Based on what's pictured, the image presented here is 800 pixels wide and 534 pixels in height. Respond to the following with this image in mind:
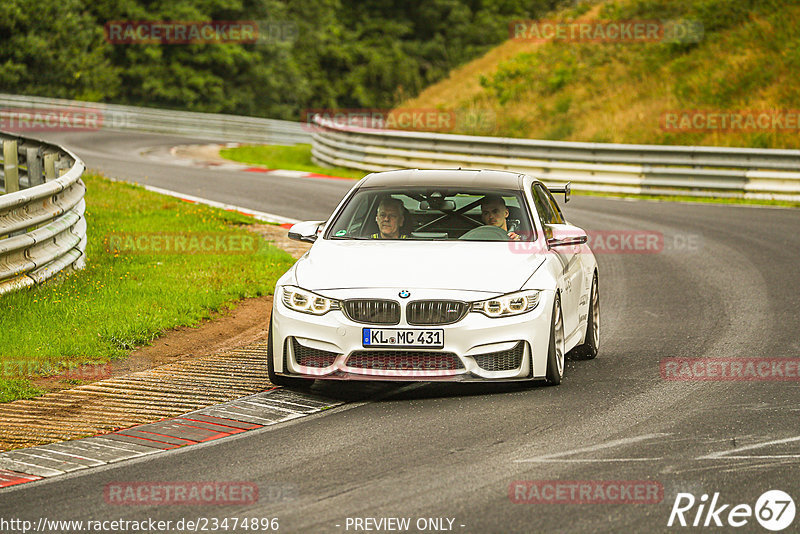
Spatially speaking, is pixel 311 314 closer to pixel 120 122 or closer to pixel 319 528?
pixel 319 528

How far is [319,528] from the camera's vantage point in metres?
5.25

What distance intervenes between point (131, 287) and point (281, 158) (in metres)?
24.0

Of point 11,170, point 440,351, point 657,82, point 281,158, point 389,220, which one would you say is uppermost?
point 657,82

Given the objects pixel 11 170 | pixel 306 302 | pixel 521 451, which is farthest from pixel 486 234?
pixel 11 170

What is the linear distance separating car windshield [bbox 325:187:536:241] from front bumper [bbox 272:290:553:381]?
1211 millimetres

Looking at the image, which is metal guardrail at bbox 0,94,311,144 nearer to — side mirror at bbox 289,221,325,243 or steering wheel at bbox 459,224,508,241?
side mirror at bbox 289,221,325,243

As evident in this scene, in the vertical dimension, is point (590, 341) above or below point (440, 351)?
below

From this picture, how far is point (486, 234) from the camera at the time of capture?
8820mm

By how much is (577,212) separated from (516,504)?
50.0 feet

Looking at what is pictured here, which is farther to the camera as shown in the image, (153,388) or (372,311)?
(153,388)

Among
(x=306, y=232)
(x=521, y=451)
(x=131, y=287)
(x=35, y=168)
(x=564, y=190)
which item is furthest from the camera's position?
(x=35, y=168)

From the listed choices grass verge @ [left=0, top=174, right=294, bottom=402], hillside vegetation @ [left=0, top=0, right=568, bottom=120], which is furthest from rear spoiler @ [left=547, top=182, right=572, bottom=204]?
hillside vegetation @ [left=0, top=0, right=568, bottom=120]

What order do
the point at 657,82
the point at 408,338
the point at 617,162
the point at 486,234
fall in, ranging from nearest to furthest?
the point at 408,338 < the point at 486,234 < the point at 617,162 < the point at 657,82

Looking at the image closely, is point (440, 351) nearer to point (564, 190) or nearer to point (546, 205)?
point (546, 205)
